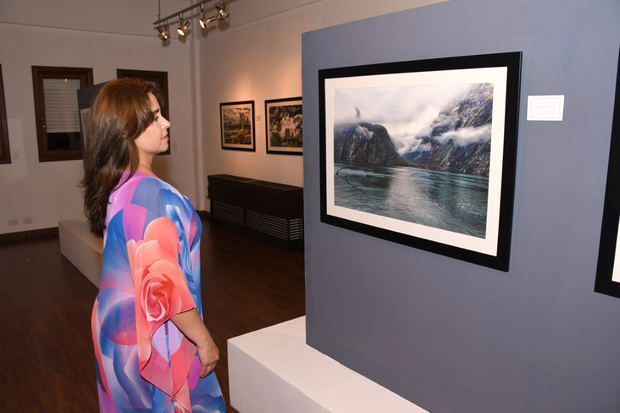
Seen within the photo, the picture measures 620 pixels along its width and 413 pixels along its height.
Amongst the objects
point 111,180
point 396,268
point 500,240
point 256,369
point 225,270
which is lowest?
point 225,270

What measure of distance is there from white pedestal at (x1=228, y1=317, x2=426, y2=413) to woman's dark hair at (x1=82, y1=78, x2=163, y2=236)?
4.42 feet

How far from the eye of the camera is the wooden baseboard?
25.8 ft

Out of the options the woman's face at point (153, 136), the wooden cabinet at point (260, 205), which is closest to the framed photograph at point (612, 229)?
the woman's face at point (153, 136)

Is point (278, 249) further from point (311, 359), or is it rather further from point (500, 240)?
point (500, 240)

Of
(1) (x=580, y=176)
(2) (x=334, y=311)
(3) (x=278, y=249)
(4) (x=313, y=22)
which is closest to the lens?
(1) (x=580, y=176)

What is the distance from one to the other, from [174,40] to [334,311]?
804 centimetres

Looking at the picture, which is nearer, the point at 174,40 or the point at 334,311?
the point at 334,311

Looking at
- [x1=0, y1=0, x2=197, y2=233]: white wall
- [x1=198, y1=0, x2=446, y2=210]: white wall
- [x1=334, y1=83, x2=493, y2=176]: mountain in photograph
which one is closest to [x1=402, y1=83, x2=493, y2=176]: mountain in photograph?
[x1=334, y1=83, x2=493, y2=176]: mountain in photograph

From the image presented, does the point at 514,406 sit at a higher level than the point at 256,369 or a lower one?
higher

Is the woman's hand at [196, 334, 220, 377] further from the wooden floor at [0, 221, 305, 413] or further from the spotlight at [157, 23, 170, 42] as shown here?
the spotlight at [157, 23, 170, 42]

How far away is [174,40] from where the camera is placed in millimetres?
9219

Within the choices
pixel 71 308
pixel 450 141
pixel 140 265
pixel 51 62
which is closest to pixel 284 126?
pixel 71 308

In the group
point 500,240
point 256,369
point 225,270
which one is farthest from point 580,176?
point 225,270

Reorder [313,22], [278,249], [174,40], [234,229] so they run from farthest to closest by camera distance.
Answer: [174,40] → [234,229] → [278,249] → [313,22]
